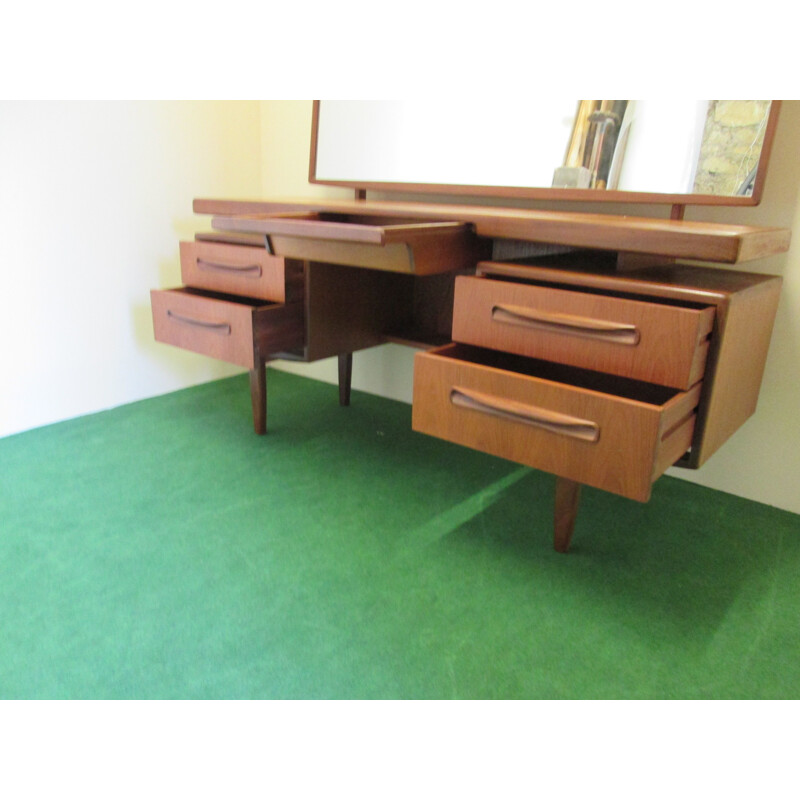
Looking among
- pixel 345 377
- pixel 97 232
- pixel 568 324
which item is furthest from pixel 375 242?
pixel 97 232

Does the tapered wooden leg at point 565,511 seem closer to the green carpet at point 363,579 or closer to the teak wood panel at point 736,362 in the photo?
the green carpet at point 363,579

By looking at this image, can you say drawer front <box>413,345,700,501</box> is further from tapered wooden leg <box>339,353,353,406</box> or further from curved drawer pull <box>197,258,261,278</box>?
tapered wooden leg <box>339,353,353,406</box>

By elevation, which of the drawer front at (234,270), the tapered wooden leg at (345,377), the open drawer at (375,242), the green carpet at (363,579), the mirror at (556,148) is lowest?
the green carpet at (363,579)

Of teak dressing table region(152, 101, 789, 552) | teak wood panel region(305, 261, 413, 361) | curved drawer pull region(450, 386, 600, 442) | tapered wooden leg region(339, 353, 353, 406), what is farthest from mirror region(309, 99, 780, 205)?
curved drawer pull region(450, 386, 600, 442)

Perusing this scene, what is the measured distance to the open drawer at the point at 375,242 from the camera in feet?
3.93

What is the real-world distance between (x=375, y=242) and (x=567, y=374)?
0.56 metres

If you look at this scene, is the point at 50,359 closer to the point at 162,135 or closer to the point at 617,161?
the point at 162,135

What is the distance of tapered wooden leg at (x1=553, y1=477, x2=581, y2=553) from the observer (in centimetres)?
124

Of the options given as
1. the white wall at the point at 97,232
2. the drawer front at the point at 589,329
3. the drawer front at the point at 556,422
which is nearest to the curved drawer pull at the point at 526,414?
the drawer front at the point at 556,422

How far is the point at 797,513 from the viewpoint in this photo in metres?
1.50

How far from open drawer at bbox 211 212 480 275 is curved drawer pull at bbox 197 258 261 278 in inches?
9.8

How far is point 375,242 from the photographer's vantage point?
3.86 ft

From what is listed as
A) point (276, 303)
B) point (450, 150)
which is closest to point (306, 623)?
point (276, 303)

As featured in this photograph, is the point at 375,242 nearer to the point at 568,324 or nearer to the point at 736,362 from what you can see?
the point at 568,324
